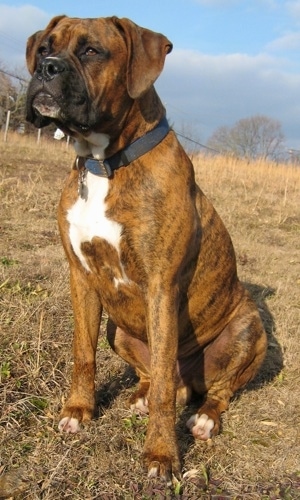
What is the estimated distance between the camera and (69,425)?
9.77 feet

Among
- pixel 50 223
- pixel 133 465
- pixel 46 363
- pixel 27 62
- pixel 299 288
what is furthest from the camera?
pixel 50 223

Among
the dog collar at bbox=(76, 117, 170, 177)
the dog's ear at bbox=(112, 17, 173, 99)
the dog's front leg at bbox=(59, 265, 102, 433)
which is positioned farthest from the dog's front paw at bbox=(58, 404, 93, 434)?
the dog's ear at bbox=(112, 17, 173, 99)

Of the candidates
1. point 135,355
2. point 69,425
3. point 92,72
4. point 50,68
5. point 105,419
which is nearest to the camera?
point 50,68

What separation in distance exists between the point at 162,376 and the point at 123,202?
853 mm

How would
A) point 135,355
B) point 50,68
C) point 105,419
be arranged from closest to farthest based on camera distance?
point 50,68 < point 105,419 < point 135,355

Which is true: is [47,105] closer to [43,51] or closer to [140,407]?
[43,51]

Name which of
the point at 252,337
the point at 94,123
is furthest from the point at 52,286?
the point at 94,123

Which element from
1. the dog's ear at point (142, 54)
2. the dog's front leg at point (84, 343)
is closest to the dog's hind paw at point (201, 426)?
the dog's front leg at point (84, 343)

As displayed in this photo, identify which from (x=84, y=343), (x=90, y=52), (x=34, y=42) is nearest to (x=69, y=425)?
(x=84, y=343)

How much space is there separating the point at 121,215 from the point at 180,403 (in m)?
1.42

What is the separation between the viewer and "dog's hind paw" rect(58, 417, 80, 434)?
9.70 feet

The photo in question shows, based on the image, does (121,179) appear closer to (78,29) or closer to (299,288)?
(78,29)

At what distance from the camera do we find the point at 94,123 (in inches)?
107

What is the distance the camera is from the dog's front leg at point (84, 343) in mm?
3125
